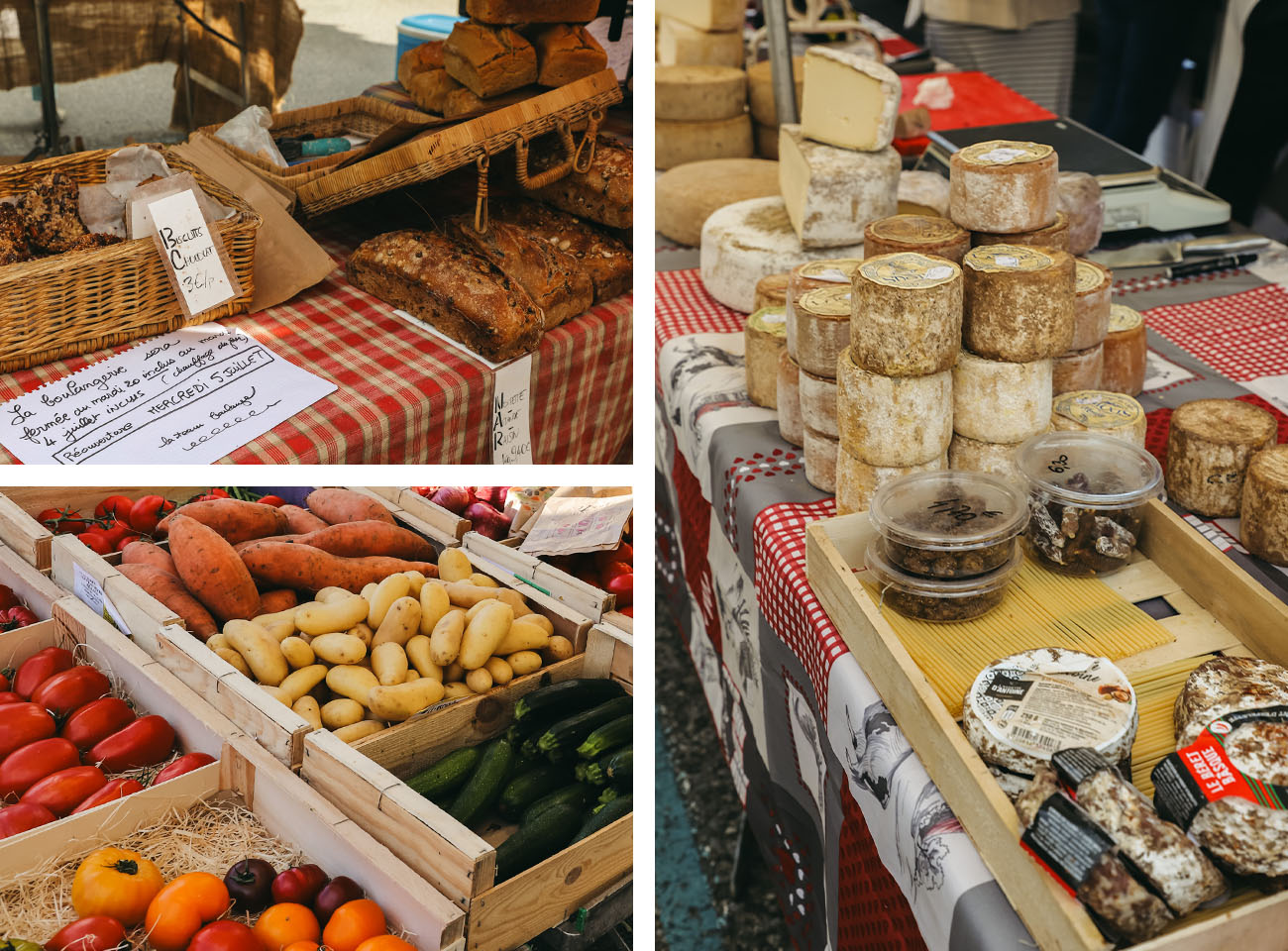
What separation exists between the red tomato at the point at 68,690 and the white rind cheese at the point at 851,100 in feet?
5.15

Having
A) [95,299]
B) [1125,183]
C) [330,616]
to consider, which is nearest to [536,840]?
[330,616]

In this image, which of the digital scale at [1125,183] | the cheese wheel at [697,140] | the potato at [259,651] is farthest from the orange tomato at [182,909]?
the cheese wheel at [697,140]

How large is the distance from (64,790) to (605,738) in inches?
28.9

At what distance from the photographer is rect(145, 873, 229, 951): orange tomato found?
4.11ft

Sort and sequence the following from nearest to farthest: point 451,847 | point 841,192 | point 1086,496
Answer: point 451,847
point 1086,496
point 841,192

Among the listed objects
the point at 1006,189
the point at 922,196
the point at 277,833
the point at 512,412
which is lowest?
the point at 277,833

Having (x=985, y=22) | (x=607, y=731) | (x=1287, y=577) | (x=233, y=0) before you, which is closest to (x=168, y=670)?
(x=607, y=731)

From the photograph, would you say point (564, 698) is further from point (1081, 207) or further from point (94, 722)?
point (1081, 207)

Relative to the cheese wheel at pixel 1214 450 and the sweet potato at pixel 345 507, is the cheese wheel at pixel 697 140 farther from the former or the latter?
the cheese wheel at pixel 1214 450

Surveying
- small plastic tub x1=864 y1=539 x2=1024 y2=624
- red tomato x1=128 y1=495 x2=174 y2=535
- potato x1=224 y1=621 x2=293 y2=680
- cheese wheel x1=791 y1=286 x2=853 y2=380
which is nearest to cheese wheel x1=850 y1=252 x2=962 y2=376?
cheese wheel x1=791 y1=286 x2=853 y2=380

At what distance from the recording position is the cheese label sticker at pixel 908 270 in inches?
49.7

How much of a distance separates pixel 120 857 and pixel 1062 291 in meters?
1.34

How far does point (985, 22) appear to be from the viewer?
11.7 ft

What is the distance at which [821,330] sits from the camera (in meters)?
1.46
